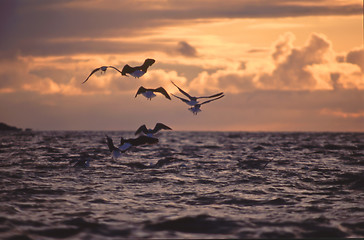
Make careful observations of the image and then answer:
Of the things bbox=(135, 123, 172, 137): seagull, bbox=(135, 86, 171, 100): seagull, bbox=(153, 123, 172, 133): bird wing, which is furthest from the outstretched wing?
bbox=(135, 86, 171, 100): seagull

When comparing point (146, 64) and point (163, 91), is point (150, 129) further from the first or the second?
point (146, 64)

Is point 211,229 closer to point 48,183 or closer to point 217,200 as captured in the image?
point 217,200

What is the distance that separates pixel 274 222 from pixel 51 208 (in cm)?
572

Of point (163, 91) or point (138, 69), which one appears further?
point (163, 91)

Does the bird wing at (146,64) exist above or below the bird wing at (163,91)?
above

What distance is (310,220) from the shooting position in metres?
9.48

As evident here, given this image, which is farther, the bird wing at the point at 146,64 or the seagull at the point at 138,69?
the bird wing at the point at 146,64

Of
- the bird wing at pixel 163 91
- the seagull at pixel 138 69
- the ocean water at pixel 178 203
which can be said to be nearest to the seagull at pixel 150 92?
the bird wing at pixel 163 91

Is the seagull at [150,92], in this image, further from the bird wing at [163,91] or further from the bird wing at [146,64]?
the bird wing at [146,64]

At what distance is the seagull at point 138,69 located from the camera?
42.5ft

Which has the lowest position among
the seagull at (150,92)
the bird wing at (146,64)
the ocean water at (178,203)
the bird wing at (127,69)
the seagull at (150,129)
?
the ocean water at (178,203)

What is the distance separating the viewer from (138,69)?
13.2m

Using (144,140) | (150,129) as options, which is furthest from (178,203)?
(150,129)

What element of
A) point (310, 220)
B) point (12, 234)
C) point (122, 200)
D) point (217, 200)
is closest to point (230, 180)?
point (217, 200)
